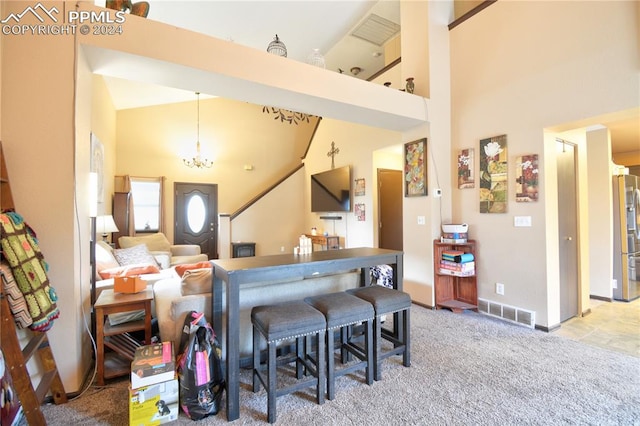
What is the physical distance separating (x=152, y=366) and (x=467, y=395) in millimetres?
2010

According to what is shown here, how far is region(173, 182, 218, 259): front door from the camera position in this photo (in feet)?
21.5

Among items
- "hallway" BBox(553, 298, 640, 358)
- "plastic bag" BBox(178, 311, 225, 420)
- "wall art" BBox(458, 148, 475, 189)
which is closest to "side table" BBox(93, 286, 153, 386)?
"plastic bag" BBox(178, 311, 225, 420)

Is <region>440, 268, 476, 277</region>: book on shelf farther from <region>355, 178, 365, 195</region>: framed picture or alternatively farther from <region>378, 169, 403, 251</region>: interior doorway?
<region>355, 178, 365, 195</region>: framed picture

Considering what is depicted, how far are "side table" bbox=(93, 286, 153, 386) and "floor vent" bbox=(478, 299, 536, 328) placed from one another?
3530 mm

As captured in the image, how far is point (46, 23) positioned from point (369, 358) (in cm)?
317

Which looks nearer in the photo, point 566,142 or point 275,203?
point 566,142

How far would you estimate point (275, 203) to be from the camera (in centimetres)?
694

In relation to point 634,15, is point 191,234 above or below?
below

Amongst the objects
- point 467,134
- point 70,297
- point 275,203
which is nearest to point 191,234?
point 275,203

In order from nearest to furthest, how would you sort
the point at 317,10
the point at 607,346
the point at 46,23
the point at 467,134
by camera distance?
the point at 46,23
the point at 607,346
the point at 467,134
the point at 317,10

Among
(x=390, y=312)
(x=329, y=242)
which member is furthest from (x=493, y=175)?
(x=329, y=242)

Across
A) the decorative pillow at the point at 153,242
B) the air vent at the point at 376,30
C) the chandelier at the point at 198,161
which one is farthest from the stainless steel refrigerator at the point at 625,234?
the chandelier at the point at 198,161

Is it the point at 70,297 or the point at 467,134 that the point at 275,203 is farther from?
the point at 70,297

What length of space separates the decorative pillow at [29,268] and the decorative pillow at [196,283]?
0.71 metres
